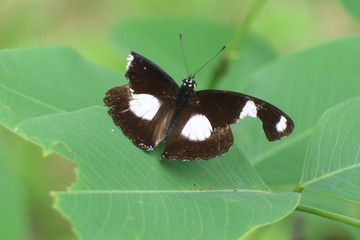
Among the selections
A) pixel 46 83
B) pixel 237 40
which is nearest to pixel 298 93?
pixel 237 40

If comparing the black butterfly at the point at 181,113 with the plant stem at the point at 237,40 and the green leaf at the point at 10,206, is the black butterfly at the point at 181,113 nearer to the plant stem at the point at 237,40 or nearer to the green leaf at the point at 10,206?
the plant stem at the point at 237,40

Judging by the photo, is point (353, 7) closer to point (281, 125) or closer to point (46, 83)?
point (281, 125)

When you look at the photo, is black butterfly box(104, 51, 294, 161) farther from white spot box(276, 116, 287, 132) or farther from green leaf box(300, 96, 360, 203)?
green leaf box(300, 96, 360, 203)

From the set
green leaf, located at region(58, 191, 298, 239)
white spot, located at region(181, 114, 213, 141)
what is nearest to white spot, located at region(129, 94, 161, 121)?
white spot, located at region(181, 114, 213, 141)

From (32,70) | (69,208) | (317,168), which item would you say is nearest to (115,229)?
(69,208)

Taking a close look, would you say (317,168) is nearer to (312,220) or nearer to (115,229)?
(115,229)

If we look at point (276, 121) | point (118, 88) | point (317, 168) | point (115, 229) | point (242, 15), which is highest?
point (242, 15)
